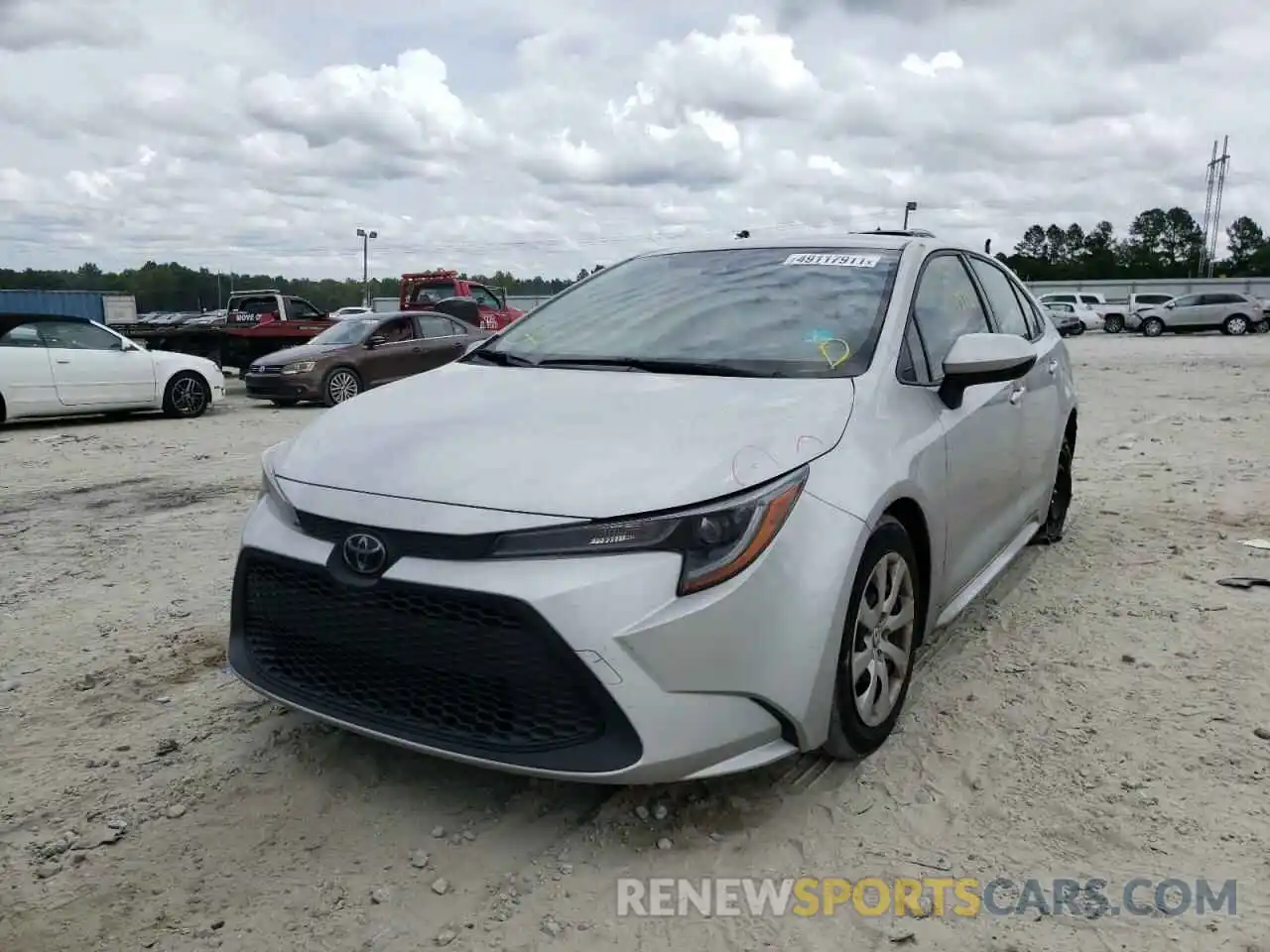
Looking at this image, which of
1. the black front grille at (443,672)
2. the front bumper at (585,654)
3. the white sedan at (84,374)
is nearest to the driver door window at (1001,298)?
the front bumper at (585,654)

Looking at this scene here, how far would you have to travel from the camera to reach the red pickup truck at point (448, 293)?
20875 millimetres

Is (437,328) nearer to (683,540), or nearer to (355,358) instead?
(355,358)

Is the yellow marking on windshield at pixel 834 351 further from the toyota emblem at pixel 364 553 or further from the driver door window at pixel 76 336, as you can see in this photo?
the driver door window at pixel 76 336

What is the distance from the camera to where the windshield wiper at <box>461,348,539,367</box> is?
3.58 metres

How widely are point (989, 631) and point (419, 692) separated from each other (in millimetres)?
2555

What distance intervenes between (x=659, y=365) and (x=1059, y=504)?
10.1 feet

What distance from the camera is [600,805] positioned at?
276 centimetres

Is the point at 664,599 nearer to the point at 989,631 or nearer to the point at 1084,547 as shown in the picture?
the point at 989,631

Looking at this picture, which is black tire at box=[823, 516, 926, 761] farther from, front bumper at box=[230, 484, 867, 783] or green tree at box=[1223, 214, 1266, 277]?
green tree at box=[1223, 214, 1266, 277]

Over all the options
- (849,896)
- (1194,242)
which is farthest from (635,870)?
(1194,242)

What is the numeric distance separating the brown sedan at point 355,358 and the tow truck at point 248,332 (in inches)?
119

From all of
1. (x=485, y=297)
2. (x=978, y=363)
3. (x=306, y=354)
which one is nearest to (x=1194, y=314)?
(x=485, y=297)

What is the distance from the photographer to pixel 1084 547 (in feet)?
17.5

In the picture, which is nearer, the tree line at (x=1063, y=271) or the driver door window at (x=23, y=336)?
the driver door window at (x=23, y=336)
